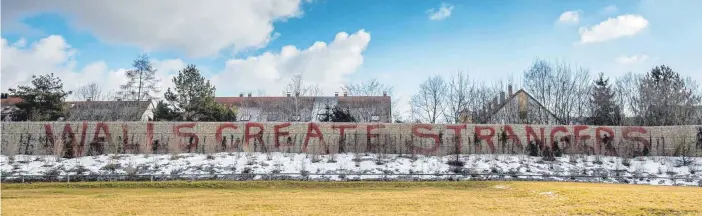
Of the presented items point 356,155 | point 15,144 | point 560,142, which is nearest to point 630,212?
point 356,155

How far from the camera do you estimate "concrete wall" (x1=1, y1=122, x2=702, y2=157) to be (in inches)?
1105

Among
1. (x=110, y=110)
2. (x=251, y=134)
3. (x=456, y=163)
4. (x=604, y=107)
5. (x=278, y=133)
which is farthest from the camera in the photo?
(x=110, y=110)

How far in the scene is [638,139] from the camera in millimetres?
29422

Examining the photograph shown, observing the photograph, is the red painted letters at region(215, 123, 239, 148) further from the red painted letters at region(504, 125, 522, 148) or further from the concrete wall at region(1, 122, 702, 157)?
the red painted letters at region(504, 125, 522, 148)

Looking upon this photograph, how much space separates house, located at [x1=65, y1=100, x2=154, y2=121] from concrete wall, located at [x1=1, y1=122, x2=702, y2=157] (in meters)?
14.8

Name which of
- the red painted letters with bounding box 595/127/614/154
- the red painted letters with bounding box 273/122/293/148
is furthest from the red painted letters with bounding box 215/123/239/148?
the red painted letters with bounding box 595/127/614/154

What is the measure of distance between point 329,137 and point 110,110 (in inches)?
1068


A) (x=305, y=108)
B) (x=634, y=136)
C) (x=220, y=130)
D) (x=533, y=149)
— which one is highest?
(x=305, y=108)

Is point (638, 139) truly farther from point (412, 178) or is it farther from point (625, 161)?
point (412, 178)

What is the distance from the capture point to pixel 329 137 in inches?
1135

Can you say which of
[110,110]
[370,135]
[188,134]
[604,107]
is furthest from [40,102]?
[604,107]

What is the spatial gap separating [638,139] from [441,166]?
13.3m

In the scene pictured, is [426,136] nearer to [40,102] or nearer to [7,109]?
[40,102]

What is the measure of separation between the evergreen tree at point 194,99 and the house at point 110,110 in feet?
24.8
